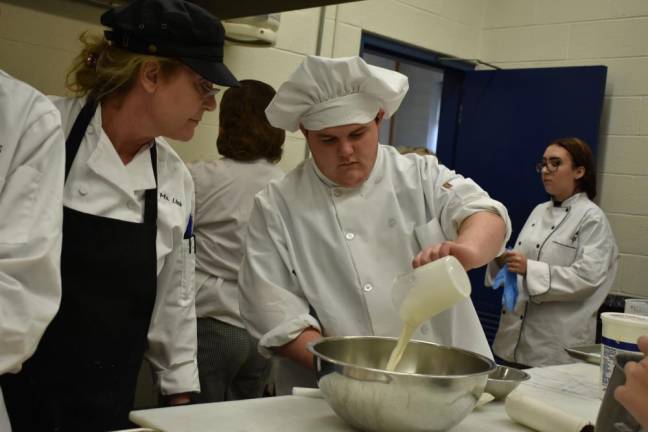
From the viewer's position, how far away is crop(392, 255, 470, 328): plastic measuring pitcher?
1212 millimetres

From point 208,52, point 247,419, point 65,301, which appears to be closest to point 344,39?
point 208,52

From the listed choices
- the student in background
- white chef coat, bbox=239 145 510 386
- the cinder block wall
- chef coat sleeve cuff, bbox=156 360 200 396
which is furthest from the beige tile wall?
chef coat sleeve cuff, bbox=156 360 200 396

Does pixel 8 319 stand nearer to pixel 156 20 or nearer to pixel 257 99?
pixel 156 20

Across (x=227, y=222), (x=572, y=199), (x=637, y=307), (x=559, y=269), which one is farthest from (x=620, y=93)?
(x=637, y=307)

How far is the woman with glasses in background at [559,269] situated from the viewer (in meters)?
3.62

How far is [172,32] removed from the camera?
1562mm

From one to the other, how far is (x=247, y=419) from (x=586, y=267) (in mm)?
2790

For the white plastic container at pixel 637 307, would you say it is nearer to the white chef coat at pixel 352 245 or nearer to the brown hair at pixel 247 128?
the white chef coat at pixel 352 245

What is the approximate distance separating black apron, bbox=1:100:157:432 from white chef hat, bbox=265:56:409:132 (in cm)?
41

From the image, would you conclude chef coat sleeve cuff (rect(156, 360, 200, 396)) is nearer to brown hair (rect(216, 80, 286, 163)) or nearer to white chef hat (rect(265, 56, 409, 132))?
white chef hat (rect(265, 56, 409, 132))

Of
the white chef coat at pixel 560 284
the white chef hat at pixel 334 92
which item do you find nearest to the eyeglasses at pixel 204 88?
the white chef hat at pixel 334 92

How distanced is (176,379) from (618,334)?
0.99m

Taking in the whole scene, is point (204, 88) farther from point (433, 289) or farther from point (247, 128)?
point (247, 128)

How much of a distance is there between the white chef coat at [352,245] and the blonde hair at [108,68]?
0.41m
